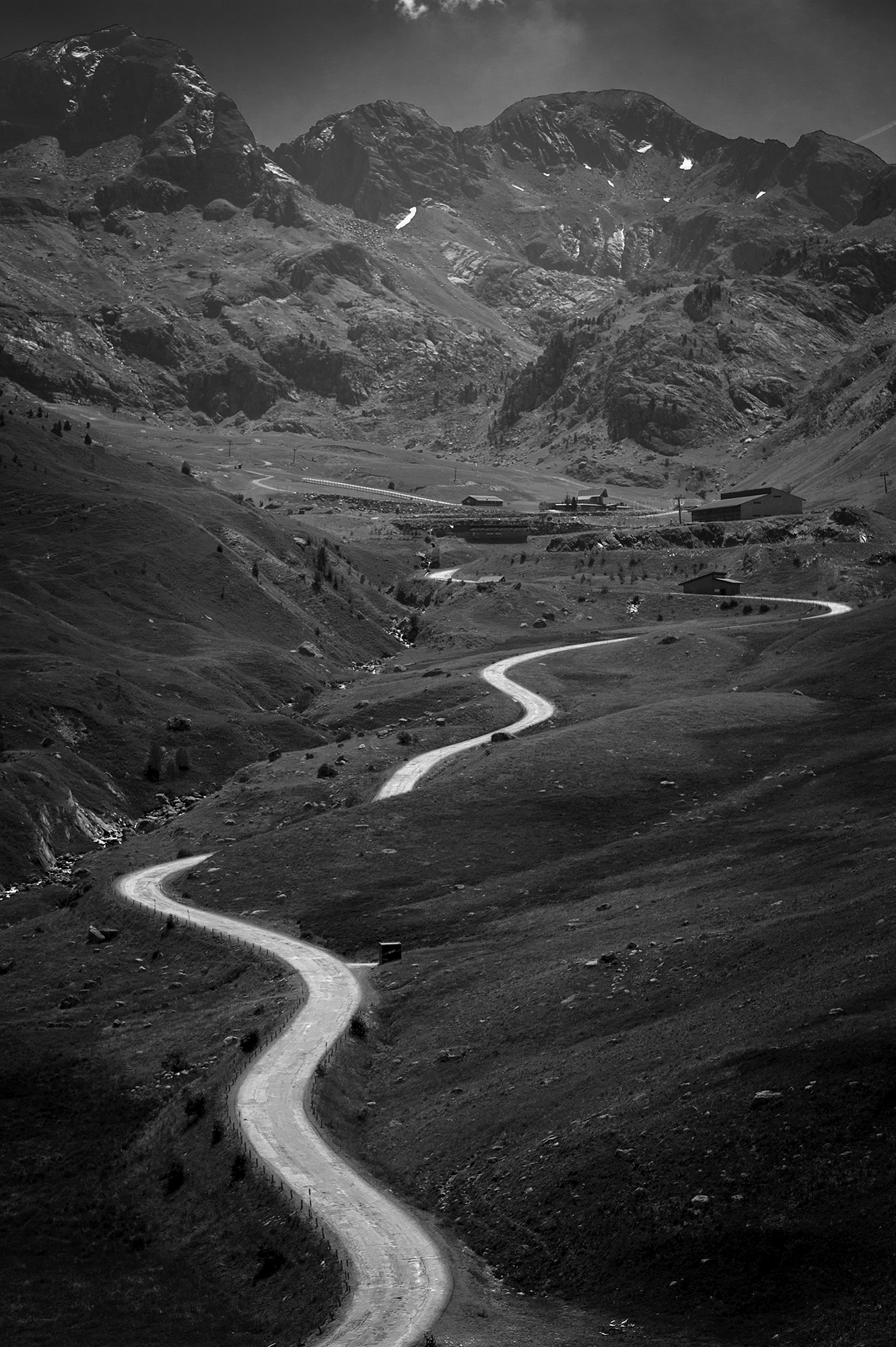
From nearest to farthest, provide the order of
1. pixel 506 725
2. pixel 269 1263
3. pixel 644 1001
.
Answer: pixel 269 1263, pixel 644 1001, pixel 506 725

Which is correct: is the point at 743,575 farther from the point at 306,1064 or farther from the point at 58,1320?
the point at 58,1320

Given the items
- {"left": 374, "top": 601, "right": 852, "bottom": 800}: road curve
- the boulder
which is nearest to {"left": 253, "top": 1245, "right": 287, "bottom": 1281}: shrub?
the boulder

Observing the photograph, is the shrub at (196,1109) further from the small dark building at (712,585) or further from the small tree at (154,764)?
the small dark building at (712,585)

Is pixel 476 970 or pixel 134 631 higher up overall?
pixel 134 631

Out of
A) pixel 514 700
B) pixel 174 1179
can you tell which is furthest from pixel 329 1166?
pixel 514 700

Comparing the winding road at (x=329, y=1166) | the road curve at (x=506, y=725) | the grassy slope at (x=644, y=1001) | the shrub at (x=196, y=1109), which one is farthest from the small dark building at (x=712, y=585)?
the shrub at (x=196, y=1109)

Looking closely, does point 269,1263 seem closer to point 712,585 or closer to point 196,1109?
point 196,1109
